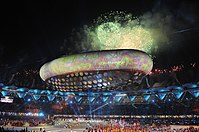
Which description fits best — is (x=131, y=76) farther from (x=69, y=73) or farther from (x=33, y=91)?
(x=33, y=91)

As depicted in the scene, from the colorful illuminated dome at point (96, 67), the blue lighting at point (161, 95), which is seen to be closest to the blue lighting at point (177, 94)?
the blue lighting at point (161, 95)

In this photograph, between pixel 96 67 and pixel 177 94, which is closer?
pixel 96 67

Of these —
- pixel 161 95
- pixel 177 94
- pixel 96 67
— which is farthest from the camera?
pixel 161 95

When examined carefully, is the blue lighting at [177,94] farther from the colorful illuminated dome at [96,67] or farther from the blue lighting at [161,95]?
the colorful illuminated dome at [96,67]

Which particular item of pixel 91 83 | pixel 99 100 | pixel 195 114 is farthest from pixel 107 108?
pixel 91 83

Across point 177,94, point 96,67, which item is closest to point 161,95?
point 177,94

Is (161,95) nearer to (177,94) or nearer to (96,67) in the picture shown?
(177,94)

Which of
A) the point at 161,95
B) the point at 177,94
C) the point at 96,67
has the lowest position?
the point at 96,67

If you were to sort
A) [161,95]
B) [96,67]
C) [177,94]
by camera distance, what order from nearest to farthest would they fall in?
[96,67]
[177,94]
[161,95]

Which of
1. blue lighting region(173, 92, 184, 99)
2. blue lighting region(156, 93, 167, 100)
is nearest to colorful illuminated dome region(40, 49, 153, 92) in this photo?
blue lighting region(173, 92, 184, 99)
